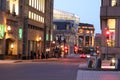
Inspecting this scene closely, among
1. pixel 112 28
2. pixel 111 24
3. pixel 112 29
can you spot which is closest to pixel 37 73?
pixel 111 24

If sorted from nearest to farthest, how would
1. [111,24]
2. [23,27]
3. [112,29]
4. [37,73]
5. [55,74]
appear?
[55,74]
[37,73]
[111,24]
[112,29]
[23,27]

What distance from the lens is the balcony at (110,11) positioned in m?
66.8

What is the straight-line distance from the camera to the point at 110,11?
2640 inches

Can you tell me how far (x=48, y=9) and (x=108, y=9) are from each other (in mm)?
55332

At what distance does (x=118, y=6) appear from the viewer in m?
67.2

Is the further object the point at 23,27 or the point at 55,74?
the point at 23,27

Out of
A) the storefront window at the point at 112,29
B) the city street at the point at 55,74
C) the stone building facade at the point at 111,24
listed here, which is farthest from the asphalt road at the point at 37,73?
the storefront window at the point at 112,29

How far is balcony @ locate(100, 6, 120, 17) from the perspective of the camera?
66750 millimetres

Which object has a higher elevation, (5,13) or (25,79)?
(5,13)

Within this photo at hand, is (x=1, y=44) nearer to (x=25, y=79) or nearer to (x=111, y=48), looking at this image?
(x=111, y=48)

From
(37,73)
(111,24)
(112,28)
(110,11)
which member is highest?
(110,11)

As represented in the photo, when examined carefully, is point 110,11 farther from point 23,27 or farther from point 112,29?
point 23,27

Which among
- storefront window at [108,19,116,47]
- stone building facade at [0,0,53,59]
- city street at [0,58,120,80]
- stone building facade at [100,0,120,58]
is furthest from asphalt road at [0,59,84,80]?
stone building facade at [0,0,53,59]

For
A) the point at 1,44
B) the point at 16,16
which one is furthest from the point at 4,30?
the point at 16,16
